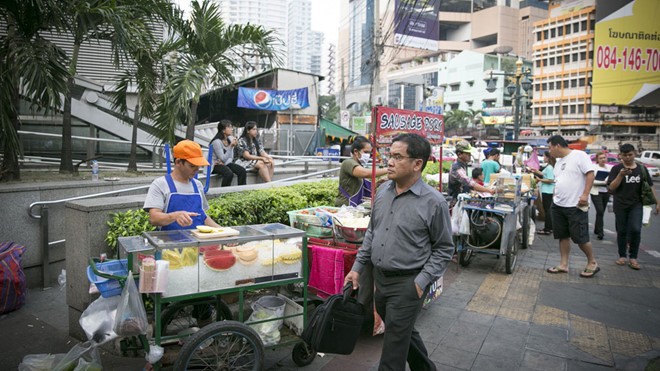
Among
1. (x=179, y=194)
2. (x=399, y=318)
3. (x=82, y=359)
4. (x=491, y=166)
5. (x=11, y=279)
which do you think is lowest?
(x=82, y=359)

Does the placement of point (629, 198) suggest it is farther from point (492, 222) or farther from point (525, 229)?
point (492, 222)

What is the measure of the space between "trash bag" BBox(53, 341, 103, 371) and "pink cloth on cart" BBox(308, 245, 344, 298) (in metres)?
2.02

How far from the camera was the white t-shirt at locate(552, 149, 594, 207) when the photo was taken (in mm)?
6594

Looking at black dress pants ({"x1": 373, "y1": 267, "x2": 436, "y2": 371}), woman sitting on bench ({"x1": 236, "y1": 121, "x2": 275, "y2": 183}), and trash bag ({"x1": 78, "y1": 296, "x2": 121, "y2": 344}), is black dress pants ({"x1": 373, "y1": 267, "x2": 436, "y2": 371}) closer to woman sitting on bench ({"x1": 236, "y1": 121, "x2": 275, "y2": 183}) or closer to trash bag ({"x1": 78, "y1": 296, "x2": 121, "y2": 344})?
trash bag ({"x1": 78, "y1": 296, "x2": 121, "y2": 344})

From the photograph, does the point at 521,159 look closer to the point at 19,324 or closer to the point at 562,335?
the point at 562,335

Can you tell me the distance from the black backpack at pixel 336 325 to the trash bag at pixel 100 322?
4.49 feet

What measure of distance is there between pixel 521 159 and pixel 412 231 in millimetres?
12754

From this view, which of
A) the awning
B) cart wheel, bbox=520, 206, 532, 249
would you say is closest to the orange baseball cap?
cart wheel, bbox=520, 206, 532, 249

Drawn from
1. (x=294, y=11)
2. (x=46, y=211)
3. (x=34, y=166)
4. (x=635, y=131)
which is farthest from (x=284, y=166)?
(x=635, y=131)

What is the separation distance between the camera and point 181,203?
3797 millimetres

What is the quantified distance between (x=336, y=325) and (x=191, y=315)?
149cm

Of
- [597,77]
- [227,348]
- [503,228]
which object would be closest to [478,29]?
[597,77]

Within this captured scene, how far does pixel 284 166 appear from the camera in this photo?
41.0 feet

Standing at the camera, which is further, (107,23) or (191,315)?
(107,23)
